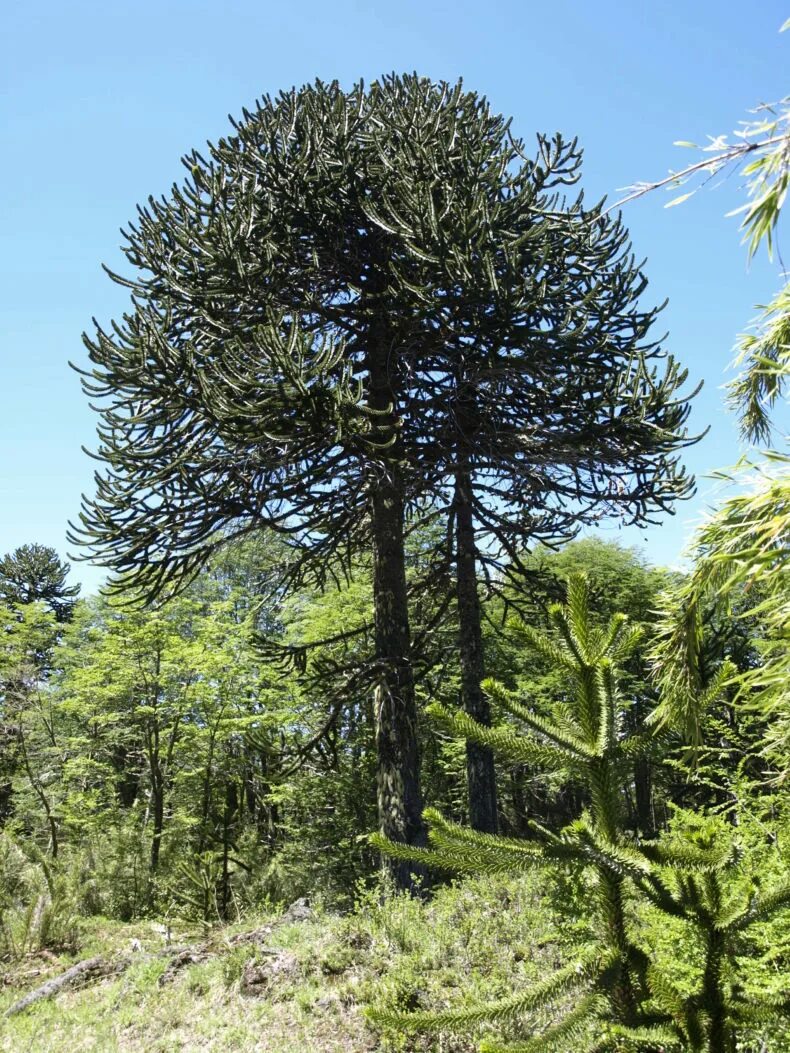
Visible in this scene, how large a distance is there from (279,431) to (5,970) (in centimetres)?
804

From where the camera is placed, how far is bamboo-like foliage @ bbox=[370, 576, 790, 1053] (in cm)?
213

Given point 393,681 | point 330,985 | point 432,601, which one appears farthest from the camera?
point 432,601

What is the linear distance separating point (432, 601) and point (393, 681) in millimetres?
4402

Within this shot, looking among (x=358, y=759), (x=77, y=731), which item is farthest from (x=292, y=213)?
(x=77, y=731)

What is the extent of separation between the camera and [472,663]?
10.5 m

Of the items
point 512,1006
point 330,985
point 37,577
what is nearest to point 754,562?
point 512,1006

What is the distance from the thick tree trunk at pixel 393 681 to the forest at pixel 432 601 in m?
0.04

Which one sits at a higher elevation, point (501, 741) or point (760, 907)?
point (501, 741)

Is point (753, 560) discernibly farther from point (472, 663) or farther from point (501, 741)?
point (472, 663)

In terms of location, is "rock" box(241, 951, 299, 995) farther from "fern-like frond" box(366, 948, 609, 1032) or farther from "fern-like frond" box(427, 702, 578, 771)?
"fern-like frond" box(427, 702, 578, 771)

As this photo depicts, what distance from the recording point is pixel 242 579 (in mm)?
25094

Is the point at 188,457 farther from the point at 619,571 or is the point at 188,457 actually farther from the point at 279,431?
the point at 619,571

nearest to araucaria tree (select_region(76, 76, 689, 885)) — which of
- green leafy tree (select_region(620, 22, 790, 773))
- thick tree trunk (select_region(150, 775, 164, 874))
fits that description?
green leafy tree (select_region(620, 22, 790, 773))

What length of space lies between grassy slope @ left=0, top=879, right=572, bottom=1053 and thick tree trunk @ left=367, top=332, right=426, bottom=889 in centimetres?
106
